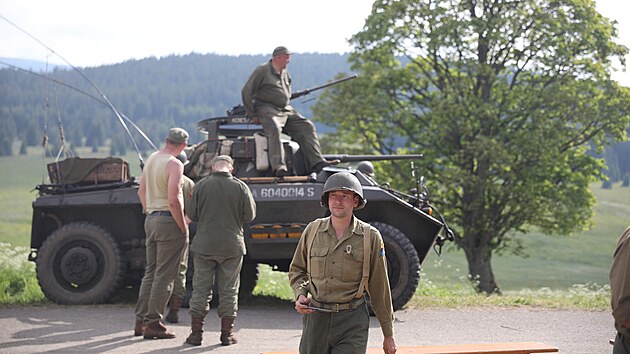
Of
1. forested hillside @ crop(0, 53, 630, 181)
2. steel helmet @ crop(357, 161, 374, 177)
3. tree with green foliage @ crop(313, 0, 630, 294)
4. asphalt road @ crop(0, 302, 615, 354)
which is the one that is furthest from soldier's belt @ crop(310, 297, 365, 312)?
forested hillside @ crop(0, 53, 630, 181)

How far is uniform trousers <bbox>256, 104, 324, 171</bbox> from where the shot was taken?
500 inches

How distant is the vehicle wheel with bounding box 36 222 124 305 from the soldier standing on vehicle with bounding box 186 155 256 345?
3619mm

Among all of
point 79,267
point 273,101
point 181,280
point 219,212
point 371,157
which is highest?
point 273,101

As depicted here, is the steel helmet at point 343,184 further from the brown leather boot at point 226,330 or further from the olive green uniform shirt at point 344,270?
the brown leather boot at point 226,330

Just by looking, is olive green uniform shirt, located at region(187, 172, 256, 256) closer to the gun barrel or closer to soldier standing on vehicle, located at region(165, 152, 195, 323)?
soldier standing on vehicle, located at region(165, 152, 195, 323)

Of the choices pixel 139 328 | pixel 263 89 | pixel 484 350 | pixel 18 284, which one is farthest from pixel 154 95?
pixel 484 350

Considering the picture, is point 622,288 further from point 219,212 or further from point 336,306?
point 219,212

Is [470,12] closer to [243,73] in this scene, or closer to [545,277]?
[545,277]

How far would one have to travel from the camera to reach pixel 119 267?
42.1 feet

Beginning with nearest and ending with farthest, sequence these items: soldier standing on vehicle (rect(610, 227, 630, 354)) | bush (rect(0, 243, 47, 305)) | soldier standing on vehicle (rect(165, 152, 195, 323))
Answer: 1. soldier standing on vehicle (rect(610, 227, 630, 354))
2. soldier standing on vehicle (rect(165, 152, 195, 323))
3. bush (rect(0, 243, 47, 305))

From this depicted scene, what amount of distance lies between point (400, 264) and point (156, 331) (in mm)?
3704

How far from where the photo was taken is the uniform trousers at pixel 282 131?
12695 mm

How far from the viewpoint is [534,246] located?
50.5 meters

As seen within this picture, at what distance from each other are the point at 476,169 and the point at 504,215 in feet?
4.21
